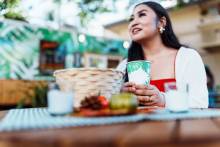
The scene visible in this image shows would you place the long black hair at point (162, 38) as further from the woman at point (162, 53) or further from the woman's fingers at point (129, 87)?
the woman's fingers at point (129, 87)

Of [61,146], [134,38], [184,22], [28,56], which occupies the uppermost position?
[184,22]

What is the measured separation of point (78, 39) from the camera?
240 inches

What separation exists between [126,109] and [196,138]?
1.18 feet

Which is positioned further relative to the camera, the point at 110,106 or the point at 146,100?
the point at 146,100

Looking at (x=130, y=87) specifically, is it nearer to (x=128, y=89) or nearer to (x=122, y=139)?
(x=128, y=89)

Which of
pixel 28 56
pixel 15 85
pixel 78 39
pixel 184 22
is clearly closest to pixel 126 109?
pixel 15 85

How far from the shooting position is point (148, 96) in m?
1.37

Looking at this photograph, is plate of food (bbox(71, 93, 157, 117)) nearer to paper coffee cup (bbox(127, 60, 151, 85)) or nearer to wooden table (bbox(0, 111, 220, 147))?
wooden table (bbox(0, 111, 220, 147))

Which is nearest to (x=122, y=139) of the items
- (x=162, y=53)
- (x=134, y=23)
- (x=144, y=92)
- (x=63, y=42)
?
(x=144, y=92)

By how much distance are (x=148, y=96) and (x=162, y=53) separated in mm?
711

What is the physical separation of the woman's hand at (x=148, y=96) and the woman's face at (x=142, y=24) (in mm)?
569

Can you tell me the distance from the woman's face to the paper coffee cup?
0.53 meters

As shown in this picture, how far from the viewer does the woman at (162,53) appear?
1.72 m

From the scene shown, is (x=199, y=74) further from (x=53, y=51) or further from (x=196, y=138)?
(x=53, y=51)
